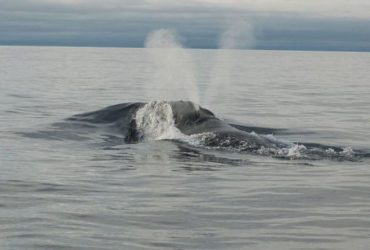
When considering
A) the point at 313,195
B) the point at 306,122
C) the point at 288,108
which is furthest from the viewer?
the point at 288,108

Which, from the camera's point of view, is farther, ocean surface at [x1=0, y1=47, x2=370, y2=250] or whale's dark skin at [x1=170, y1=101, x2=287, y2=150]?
whale's dark skin at [x1=170, y1=101, x2=287, y2=150]

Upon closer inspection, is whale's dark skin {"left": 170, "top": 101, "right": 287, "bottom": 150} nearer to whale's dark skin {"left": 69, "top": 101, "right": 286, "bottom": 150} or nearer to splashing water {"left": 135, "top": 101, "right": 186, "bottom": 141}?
whale's dark skin {"left": 69, "top": 101, "right": 286, "bottom": 150}

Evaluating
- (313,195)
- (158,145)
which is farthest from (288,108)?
(313,195)

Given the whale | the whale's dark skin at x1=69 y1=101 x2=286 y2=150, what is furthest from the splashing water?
the whale's dark skin at x1=69 y1=101 x2=286 y2=150

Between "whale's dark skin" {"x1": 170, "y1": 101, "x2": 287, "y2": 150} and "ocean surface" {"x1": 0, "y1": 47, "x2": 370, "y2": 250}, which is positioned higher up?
"whale's dark skin" {"x1": 170, "y1": 101, "x2": 287, "y2": 150}

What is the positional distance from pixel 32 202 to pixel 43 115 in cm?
1737

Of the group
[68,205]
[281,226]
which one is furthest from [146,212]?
[281,226]

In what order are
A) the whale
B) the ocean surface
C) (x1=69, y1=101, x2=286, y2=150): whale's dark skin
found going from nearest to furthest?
the ocean surface < the whale < (x1=69, y1=101, x2=286, y2=150): whale's dark skin

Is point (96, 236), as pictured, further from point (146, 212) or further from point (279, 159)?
point (279, 159)

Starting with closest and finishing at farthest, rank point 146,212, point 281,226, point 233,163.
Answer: point 281,226
point 146,212
point 233,163

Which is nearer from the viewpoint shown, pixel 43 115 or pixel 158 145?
pixel 158 145

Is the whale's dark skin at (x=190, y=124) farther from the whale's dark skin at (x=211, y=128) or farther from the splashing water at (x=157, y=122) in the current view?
the splashing water at (x=157, y=122)

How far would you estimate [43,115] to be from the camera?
1120 inches

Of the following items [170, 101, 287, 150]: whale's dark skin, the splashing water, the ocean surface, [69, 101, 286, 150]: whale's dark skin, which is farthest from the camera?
the splashing water
